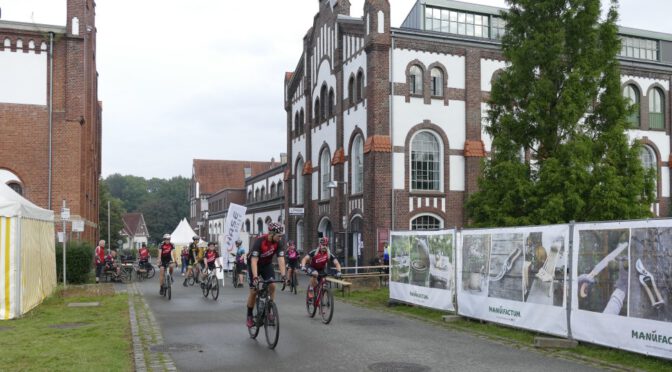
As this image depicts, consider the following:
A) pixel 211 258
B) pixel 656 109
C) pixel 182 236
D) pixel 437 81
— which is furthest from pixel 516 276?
pixel 182 236

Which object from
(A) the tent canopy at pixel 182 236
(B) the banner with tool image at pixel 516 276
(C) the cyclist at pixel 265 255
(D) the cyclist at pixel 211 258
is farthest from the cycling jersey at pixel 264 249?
(A) the tent canopy at pixel 182 236

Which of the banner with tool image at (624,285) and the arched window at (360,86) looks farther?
the arched window at (360,86)

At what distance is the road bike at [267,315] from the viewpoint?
418 inches

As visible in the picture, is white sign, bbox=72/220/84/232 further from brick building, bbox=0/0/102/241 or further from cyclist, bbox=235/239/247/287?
cyclist, bbox=235/239/247/287

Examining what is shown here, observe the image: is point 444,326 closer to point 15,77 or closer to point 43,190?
point 43,190

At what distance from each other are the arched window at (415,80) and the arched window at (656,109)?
13.9m

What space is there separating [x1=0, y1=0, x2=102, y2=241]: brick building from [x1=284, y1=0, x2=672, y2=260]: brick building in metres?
11.2

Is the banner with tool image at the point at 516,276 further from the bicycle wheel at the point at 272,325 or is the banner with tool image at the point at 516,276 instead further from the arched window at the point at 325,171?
the arched window at the point at 325,171

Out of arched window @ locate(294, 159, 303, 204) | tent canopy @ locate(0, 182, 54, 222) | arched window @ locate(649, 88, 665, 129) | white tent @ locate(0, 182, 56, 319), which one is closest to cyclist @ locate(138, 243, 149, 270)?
arched window @ locate(294, 159, 303, 204)

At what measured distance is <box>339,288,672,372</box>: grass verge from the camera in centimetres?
930

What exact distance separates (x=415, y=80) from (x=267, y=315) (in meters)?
24.0

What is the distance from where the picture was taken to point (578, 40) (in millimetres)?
21344

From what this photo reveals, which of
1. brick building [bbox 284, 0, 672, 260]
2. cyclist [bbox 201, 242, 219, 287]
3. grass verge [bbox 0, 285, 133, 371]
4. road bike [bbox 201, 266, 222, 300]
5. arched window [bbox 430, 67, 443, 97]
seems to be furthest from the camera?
arched window [bbox 430, 67, 443, 97]

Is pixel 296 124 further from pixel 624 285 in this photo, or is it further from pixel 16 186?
pixel 624 285
